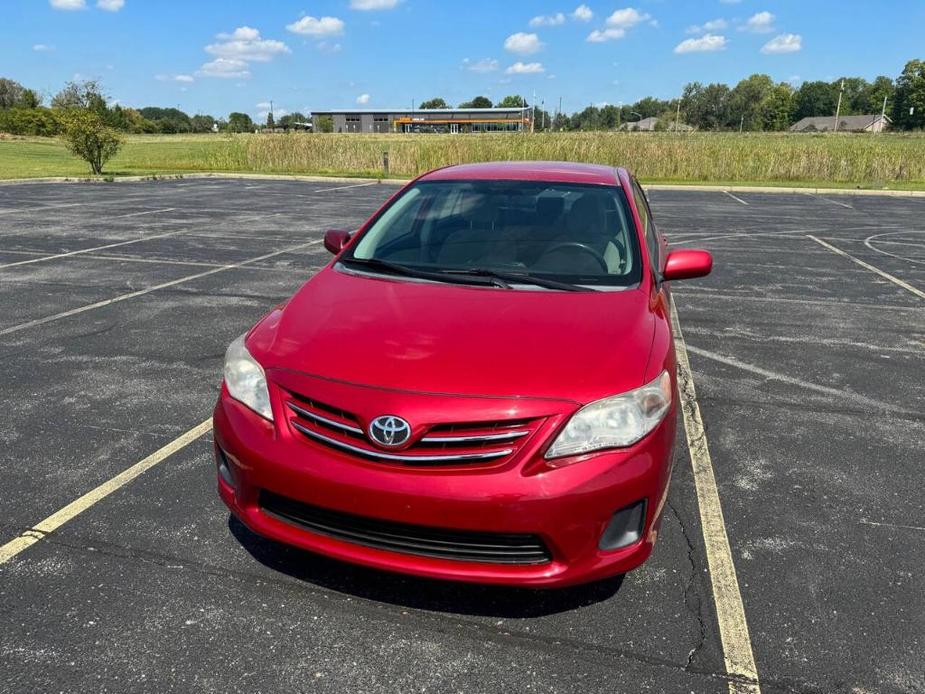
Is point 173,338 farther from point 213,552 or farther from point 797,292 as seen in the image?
point 797,292

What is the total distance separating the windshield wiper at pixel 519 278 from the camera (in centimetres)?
328

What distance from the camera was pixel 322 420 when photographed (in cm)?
240

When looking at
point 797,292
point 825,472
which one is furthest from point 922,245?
point 825,472

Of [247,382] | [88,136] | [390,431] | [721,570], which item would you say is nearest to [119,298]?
[247,382]

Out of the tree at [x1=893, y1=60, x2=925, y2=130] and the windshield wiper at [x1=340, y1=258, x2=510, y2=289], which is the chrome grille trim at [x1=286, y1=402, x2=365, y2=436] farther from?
the tree at [x1=893, y1=60, x2=925, y2=130]

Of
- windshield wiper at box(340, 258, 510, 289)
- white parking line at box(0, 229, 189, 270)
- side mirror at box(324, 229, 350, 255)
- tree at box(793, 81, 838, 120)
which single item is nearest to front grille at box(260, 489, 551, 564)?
windshield wiper at box(340, 258, 510, 289)

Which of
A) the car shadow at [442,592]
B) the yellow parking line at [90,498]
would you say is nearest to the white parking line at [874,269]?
the car shadow at [442,592]

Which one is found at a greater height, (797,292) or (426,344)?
(426,344)

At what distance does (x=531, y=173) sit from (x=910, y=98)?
126m

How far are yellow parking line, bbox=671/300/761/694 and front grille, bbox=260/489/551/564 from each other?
2.50 feet

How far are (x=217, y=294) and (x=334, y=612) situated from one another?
18.9ft

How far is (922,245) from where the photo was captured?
40.1ft

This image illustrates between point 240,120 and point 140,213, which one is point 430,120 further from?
point 140,213

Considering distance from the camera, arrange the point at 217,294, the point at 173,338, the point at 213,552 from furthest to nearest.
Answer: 1. the point at 217,294
2. the point at 173,338
3. the point at 213,552
